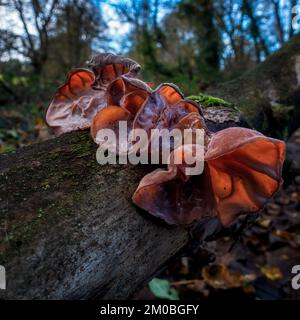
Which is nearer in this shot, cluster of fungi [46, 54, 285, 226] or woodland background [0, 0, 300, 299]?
cluster of fungi [46, 54, 285, 226]

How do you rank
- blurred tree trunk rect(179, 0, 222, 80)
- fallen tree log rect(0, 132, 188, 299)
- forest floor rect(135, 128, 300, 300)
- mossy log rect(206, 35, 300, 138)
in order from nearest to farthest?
1. fallen tree log rect(0, 132, 188, 299)
2. mossy log rect(206, 35, 300, 138)
3. forest floor rect(135, 128, 300, 300)
4. blurred tree trunk rect(179, 0, 222, 80)

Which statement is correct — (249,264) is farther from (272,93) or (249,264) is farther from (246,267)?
(272,93)

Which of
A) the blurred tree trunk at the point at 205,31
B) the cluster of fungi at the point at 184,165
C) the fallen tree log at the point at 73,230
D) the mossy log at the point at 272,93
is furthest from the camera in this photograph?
the blurred tree trunk at the point at 205,31

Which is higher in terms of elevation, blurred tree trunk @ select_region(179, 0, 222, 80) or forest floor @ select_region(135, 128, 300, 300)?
blurred tree trunk @ select_region(179, 0, 222, 80)

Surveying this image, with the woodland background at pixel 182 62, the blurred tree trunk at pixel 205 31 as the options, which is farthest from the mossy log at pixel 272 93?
the blurred tree trunk at pixel 205 31

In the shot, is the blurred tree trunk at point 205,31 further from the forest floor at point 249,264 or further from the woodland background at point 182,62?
the forest floor at point 249,264

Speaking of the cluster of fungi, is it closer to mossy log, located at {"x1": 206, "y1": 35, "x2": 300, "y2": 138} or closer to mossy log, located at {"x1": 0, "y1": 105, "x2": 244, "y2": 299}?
mossy log, located at {"x1": 0, "y1": 105, "x2": 244, "y2": 299}

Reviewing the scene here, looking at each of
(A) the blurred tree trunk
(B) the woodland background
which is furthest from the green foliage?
(A) the blurred tree trunk

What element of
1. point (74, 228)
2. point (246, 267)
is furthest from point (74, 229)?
point (246, 267)

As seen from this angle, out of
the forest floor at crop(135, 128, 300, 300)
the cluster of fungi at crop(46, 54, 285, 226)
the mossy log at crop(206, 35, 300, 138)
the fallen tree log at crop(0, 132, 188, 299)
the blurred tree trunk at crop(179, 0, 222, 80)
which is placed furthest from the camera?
the blurred tree trunk at crop(179, 0, 222, 80)
